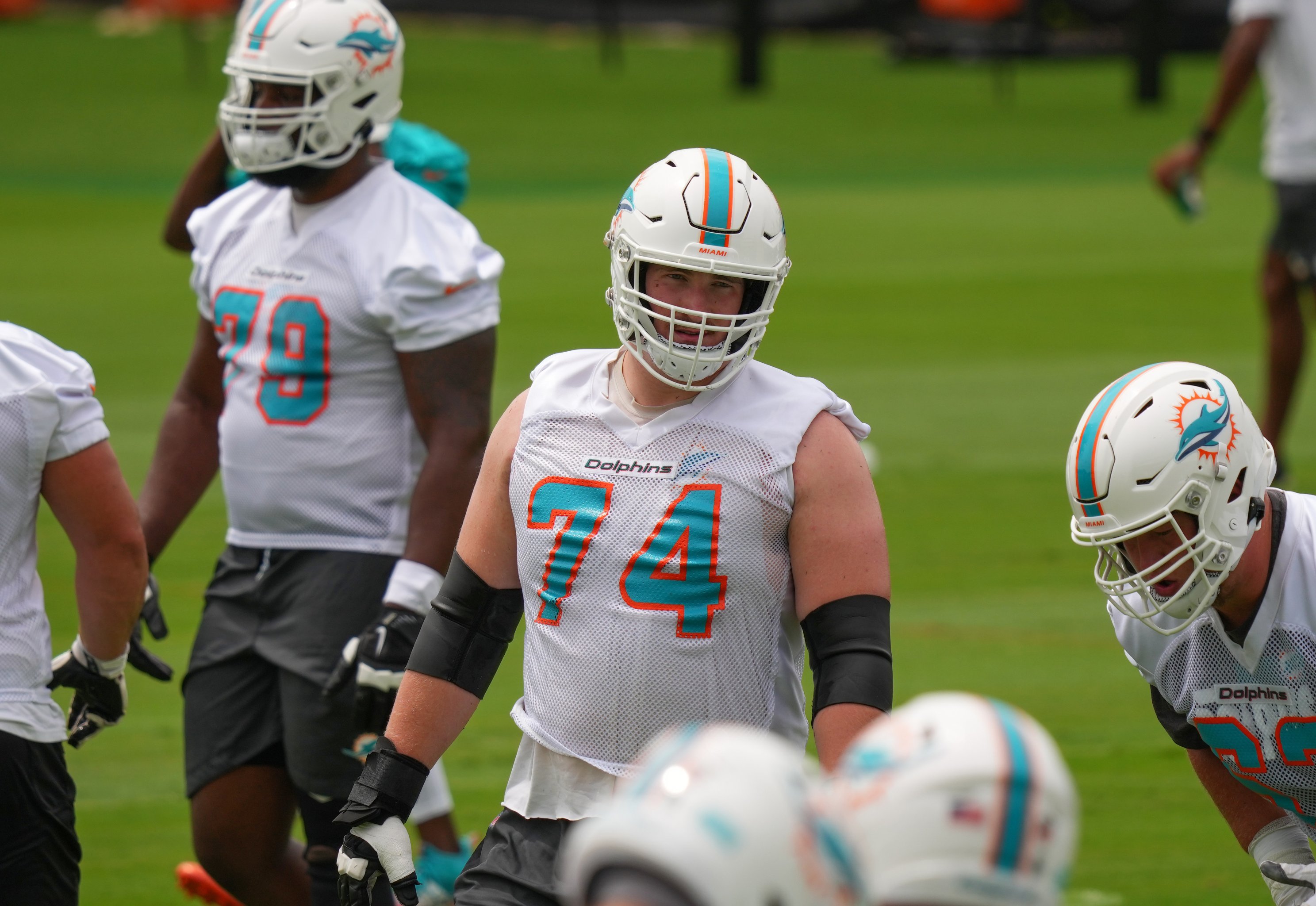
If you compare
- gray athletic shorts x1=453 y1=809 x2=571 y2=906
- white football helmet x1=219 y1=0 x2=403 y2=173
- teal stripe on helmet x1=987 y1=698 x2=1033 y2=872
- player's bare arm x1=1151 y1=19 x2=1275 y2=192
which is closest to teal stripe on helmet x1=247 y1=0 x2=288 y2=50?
white football helmet x1=219 y1=0 x2=403 y2=173

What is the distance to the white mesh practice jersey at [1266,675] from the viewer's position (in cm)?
406

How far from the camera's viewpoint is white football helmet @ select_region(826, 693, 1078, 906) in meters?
2.20

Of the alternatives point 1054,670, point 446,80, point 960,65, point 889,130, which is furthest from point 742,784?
point 960,65

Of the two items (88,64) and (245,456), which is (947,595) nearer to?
(245,456)

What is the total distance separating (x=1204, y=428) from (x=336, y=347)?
245 centimetres

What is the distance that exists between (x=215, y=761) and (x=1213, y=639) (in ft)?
9.01

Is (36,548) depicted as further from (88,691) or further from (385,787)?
(385,787)

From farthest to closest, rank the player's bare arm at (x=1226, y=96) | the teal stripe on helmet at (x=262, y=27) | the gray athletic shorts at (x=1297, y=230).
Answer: the player's bare arm at (x=1226, y=96) → the gray athletic shorts at (x=1297, y=230) → the teal stripe on helmet at (x=262, y=27)

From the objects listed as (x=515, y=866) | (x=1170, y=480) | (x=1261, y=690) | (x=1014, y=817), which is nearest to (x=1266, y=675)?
(x=1261, y=690)

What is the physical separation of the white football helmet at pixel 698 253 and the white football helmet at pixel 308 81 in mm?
1637

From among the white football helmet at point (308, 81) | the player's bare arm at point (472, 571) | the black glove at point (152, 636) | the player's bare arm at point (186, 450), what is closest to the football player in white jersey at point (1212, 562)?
the player's bare arm at point (472, 571)

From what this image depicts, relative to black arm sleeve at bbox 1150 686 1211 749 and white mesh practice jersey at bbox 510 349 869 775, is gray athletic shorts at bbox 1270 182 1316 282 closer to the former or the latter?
black arm sleeve at bbox 1150 686 1211 749

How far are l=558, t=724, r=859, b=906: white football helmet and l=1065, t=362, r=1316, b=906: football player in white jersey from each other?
193 centimetres

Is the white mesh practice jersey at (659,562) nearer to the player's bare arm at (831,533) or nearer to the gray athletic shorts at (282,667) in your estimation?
the player's bare arm at (831,533)
